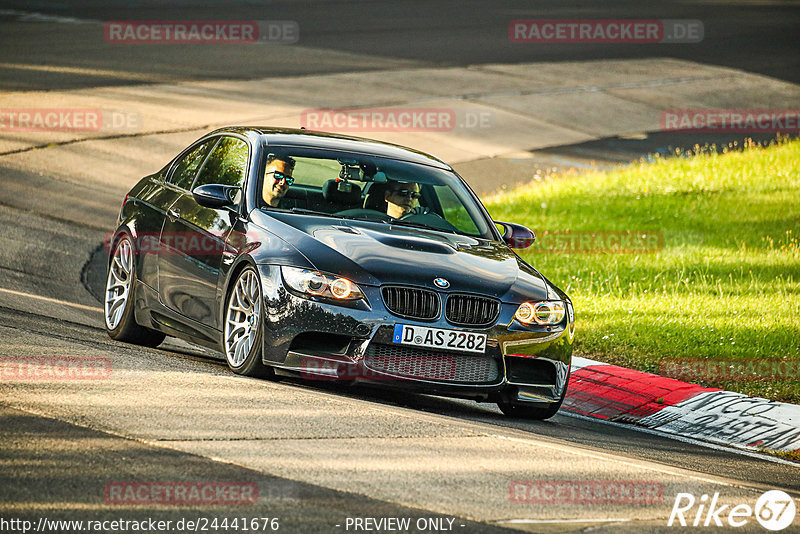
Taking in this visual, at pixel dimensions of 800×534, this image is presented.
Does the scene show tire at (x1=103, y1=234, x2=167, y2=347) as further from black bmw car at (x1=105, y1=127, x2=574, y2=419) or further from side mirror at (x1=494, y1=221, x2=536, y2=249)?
side mirror at (x1=494, y1=221, x2=536, y2=249)

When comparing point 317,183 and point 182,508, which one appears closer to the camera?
point 182,508

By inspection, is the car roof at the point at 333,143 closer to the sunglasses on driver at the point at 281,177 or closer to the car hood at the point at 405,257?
the sunglasses on driver at the point at 281,177

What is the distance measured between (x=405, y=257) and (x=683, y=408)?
2725 mm

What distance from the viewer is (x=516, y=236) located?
378 inches

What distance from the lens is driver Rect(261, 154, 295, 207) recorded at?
352 inches

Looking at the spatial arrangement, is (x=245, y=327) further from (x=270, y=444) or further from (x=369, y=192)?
(x=270, y=444)

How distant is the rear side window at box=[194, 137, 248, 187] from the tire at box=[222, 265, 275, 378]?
1.06 meters

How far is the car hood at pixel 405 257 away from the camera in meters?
8.02

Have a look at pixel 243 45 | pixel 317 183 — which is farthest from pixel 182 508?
pixel 243 45

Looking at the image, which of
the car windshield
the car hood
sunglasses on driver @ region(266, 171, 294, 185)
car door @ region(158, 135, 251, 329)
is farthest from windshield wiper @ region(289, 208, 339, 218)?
car door @ region(158, 135, 251, 329)

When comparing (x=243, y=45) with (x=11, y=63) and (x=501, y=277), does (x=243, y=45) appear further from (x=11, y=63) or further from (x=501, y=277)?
(x=501, y=277)

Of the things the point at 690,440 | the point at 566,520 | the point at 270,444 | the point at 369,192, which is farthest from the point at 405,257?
the point at 566,520

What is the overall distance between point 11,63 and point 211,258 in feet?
58.5

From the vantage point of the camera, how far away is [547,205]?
18.2 metres
